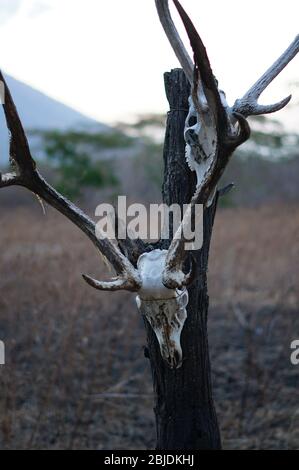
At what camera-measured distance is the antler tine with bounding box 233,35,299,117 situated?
7.20ft

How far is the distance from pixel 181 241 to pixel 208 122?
1.20 feet

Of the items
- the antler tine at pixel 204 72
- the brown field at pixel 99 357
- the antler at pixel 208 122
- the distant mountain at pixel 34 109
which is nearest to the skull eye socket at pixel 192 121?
the antler at pixel 208 122

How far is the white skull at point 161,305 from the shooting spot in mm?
2012

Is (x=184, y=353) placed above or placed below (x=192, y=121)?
below

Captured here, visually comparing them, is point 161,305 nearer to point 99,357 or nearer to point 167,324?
point 167,324

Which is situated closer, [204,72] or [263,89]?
[204,72]

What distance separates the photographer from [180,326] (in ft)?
6.97

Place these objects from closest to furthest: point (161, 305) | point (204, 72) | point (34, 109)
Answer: point (204, 72) < point (161, 305) < point (34, 109)

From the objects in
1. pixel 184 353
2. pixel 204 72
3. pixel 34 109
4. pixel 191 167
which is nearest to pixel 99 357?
pixel 184 353

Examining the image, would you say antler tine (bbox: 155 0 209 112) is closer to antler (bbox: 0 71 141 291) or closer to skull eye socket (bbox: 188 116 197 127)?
skull eye socket (bbox: 188 116 197 127)

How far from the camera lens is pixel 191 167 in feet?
7.39

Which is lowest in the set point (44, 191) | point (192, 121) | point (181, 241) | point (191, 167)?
point (181, 241)

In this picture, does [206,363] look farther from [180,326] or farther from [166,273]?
[166,273]
